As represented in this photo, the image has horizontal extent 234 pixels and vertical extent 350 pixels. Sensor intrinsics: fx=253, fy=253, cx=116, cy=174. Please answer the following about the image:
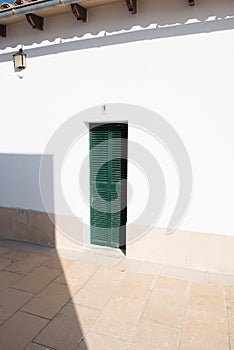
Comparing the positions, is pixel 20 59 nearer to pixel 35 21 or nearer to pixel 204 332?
pixel 35 21

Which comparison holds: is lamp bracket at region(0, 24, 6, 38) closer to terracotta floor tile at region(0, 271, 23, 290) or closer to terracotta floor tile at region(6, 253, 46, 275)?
terracotta floor tile at region(6, 253, 46, 275)

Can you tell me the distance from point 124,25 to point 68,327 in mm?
5444

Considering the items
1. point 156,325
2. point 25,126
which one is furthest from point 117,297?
point 25,126

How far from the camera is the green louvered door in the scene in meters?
5.77

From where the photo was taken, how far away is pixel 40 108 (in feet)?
19.8

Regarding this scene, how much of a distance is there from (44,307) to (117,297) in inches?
46.8

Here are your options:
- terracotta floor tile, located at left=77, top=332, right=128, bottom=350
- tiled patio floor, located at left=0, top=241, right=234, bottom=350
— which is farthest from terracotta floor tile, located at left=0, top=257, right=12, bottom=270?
terracotta floor tile, located at left=77, top=332, right=128, bottom=350

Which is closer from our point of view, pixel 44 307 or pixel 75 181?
pixel 44 307

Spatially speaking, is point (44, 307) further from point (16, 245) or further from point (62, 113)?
point (62, 113)

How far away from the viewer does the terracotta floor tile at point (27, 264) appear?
519 cm

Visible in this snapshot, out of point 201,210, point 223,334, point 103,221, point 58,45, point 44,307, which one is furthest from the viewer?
point 103,221

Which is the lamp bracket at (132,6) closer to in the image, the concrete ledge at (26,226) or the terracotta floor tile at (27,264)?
the concrete ledge at (26,226)

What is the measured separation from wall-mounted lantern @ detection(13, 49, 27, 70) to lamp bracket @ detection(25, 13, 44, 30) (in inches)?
26.2

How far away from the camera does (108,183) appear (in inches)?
234
